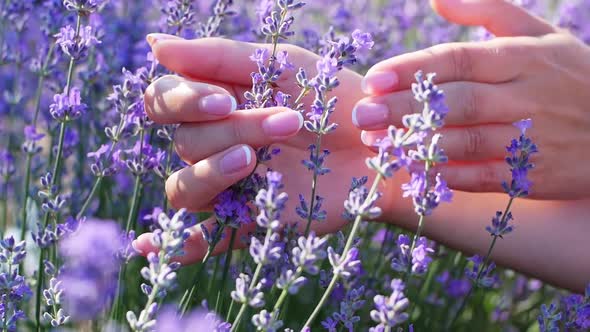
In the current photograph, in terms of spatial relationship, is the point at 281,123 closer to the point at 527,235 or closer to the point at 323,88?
the point at 323,88

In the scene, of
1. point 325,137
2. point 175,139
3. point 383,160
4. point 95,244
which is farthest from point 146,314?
point 325,137

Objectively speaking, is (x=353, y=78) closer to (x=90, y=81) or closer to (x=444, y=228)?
(x=444, y=228)

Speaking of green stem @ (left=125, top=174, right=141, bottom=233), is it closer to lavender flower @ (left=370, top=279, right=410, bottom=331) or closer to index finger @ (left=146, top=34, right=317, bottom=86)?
index finger @ (left=146, top=34, right=317, bottom=86)

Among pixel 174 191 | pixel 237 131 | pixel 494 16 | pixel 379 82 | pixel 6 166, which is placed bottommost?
pixel 6 166

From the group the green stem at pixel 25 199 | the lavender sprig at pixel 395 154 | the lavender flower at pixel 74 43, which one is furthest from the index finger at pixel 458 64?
the green stem at pixel 25 199

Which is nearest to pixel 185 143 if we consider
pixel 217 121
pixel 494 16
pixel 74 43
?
pixel 217 121

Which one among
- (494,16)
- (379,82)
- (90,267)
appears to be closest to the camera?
(90,267)

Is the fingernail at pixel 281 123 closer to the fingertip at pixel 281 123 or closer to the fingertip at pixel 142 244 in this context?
the fingertip at pixel 281 123

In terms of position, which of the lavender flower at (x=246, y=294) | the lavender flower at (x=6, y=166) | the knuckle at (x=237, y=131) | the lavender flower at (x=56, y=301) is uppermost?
the knuckle at (x=237, y=131)
